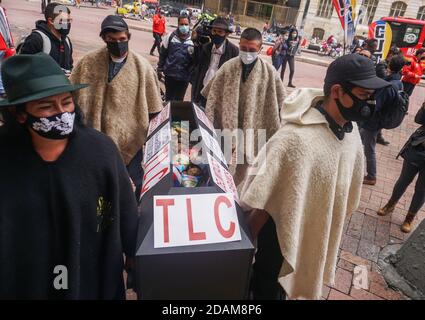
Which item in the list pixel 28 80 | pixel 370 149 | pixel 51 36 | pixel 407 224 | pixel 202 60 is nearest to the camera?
pixel 28 80

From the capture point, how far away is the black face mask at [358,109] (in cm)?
170

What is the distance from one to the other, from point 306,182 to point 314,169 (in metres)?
0.09

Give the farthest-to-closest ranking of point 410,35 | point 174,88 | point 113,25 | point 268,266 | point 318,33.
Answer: point 318,33, point 410,35, point 174,88, point 113,25, point 268,266

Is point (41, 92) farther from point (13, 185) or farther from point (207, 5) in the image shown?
point (207, 5)

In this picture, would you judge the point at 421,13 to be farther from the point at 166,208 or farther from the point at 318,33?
the point at 166,208

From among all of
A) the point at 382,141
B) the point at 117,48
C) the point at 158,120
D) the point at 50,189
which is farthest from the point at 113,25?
the point at 382,141

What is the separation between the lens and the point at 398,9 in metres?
27.8

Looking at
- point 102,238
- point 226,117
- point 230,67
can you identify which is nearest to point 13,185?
point 102,238

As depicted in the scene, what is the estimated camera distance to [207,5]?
34406 mm

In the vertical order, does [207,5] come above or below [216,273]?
above

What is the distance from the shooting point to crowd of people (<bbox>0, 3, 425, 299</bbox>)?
1368 millimetres

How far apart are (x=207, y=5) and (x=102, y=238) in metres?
37.4

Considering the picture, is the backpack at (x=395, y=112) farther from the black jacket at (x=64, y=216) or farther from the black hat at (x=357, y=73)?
the black jacket at (x=64, y=216)

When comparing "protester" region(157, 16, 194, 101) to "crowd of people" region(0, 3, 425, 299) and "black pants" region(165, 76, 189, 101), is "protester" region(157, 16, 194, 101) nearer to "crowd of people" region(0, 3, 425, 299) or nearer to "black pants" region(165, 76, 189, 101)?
"black pants" region(165, 76, 189, 101)
